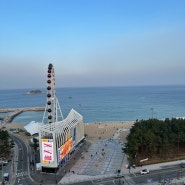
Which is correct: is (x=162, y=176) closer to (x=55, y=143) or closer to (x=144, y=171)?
(x=144, y=171)

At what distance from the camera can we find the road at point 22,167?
38.1 metres

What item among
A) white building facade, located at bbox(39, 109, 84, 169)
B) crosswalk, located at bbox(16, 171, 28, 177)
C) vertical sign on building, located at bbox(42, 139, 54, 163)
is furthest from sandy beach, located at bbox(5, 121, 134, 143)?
crosswalk, located at bbox(16, 171, 28, 177)

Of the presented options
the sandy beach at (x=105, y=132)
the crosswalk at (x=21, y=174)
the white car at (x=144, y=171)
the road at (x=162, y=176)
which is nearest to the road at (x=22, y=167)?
the crosswalk at (x=21, y=174)

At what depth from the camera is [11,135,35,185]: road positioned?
125 ft

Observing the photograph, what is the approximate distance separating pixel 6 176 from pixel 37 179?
5220mm

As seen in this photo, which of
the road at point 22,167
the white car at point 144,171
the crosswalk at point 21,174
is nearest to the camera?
the road at point 22,167

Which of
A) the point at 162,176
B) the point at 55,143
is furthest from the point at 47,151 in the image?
the point at 162,176

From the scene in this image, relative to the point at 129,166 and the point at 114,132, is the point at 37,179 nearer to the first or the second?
the point at 129,166

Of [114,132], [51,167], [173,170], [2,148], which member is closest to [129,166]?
[173,170]

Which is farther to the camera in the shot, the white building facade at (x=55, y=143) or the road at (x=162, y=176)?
the white building facade at (x=55, y=143)

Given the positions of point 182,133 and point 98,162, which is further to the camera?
point 182,133

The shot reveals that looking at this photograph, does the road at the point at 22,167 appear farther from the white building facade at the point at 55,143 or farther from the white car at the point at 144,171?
the white car at the point at 144,171

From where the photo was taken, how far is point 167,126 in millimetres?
55031

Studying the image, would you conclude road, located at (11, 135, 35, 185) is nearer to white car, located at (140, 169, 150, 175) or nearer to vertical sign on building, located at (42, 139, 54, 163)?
vertical sign on building, located at (42, 139, 54, 163)
